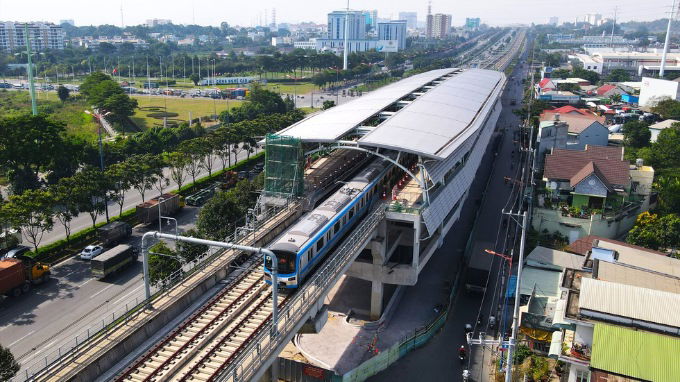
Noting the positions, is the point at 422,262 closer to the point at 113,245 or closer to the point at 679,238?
the point at 679,238

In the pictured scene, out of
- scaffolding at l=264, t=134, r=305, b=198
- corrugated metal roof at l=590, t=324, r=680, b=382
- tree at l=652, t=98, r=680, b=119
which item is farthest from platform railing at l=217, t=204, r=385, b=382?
tree at l=652, t=98, r=680, b=119

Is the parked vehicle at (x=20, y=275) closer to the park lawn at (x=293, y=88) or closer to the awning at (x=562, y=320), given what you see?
the awning at (x=562, y=320)

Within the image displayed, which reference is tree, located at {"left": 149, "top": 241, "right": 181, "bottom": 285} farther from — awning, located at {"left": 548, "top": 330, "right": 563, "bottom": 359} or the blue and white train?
awning, located at {"left": 548, "top": 330, "right": 563, "bottom": 359}

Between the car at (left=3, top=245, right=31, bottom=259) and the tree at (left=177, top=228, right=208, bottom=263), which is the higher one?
the tree at (left=177, top=228, right=208, bottom=263)

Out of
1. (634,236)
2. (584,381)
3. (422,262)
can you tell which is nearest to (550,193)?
(634,236)

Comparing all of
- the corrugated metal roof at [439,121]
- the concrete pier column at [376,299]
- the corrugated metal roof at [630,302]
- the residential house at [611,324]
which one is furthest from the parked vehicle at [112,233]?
the corrugated metal roof at [630,302]
